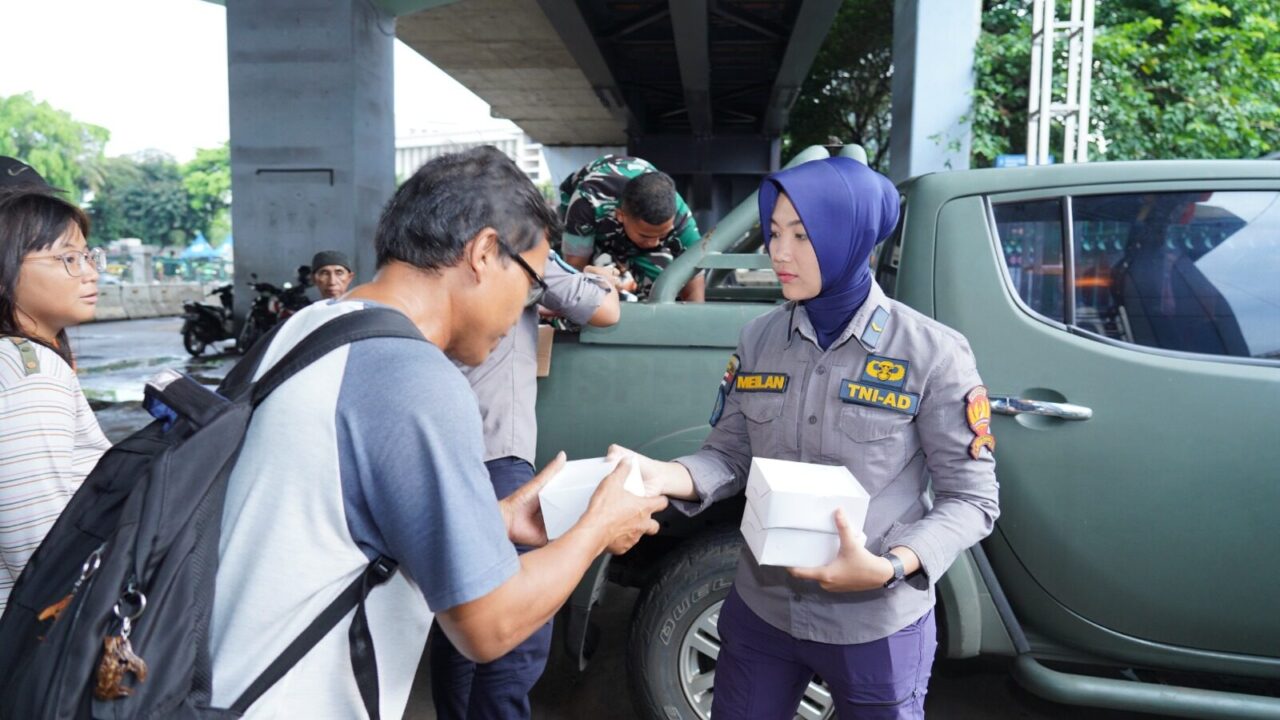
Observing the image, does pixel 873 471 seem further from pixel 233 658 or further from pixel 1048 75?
pixel 1048 75

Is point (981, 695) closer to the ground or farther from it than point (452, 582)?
closer to the ground

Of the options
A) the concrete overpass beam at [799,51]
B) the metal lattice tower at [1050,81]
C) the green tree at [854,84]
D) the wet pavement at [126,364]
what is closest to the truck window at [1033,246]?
the metal lattice tower at [1050,81]

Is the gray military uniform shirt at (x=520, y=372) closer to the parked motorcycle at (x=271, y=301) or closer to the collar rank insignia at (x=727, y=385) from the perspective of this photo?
the collar rank insignia at (x=727, y=385)

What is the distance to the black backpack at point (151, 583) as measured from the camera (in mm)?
978

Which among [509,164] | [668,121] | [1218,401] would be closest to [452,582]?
[509,164]

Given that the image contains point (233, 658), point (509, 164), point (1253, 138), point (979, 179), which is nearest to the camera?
point (233, 658)

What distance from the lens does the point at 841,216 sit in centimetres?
154

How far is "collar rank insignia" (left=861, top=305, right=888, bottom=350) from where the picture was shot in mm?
1605

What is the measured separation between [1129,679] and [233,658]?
238 cm

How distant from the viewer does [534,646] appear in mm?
2148

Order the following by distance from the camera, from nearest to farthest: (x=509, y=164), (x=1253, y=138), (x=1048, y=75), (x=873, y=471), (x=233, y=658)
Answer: (x=233, y=658) < (x=509, y=164) < (x=873, y=471) < (x=1048, y=75) < (x=1253, y=138)

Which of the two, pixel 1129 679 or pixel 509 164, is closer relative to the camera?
pixel 509 164

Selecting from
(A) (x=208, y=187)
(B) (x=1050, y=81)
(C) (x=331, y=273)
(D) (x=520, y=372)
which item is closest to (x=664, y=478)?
(D) (x=520, y=372)

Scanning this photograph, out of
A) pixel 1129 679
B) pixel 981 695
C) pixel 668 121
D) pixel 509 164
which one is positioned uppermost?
pixel 668 121
